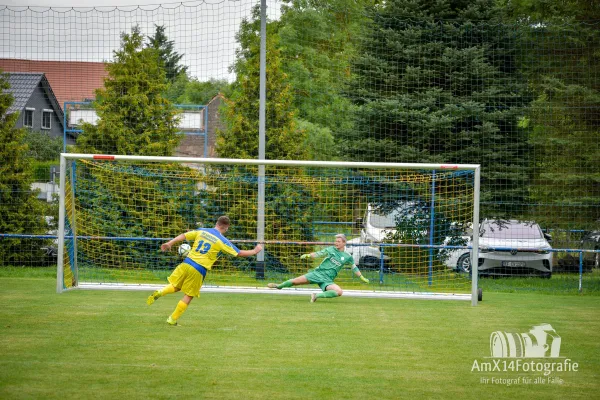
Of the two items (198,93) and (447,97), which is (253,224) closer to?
(447,97)

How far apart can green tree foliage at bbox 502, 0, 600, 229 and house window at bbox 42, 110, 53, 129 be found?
27.3 meters

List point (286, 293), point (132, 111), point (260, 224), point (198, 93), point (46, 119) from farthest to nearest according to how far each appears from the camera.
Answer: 1. point (198, 93)
2. point (46, 119)
3. point (132, 111)
4. point (260, 224)
5. point (286, 293)

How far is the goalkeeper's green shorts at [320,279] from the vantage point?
13.1 metres

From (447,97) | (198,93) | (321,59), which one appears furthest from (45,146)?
(447,97)

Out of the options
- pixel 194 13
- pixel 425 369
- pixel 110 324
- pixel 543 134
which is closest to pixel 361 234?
pixel 543 134

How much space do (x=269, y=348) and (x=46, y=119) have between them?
32825 millimetres

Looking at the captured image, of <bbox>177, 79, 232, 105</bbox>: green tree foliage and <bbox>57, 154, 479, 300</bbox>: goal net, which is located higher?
<bbox>177, 79, 232, 105</bbox>: green tree foliage

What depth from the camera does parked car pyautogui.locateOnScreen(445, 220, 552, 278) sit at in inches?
674

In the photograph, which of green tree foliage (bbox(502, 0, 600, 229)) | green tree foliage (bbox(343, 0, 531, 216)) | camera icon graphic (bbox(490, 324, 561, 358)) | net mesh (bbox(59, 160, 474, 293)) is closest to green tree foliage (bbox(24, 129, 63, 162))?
net mesh (bbox(59, 160, 474, 293))

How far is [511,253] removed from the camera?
1722cm

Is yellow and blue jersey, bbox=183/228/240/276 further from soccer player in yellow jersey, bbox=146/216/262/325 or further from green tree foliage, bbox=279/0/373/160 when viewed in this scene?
green tree foliage, bbox=279/0/373/160

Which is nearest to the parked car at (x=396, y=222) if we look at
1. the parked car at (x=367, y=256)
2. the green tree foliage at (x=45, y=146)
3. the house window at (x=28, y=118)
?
the parked car at (x=367, y=256)

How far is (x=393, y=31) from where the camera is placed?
1783 cm

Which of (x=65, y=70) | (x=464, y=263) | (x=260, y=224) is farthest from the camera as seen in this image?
(x=65, y=70)
